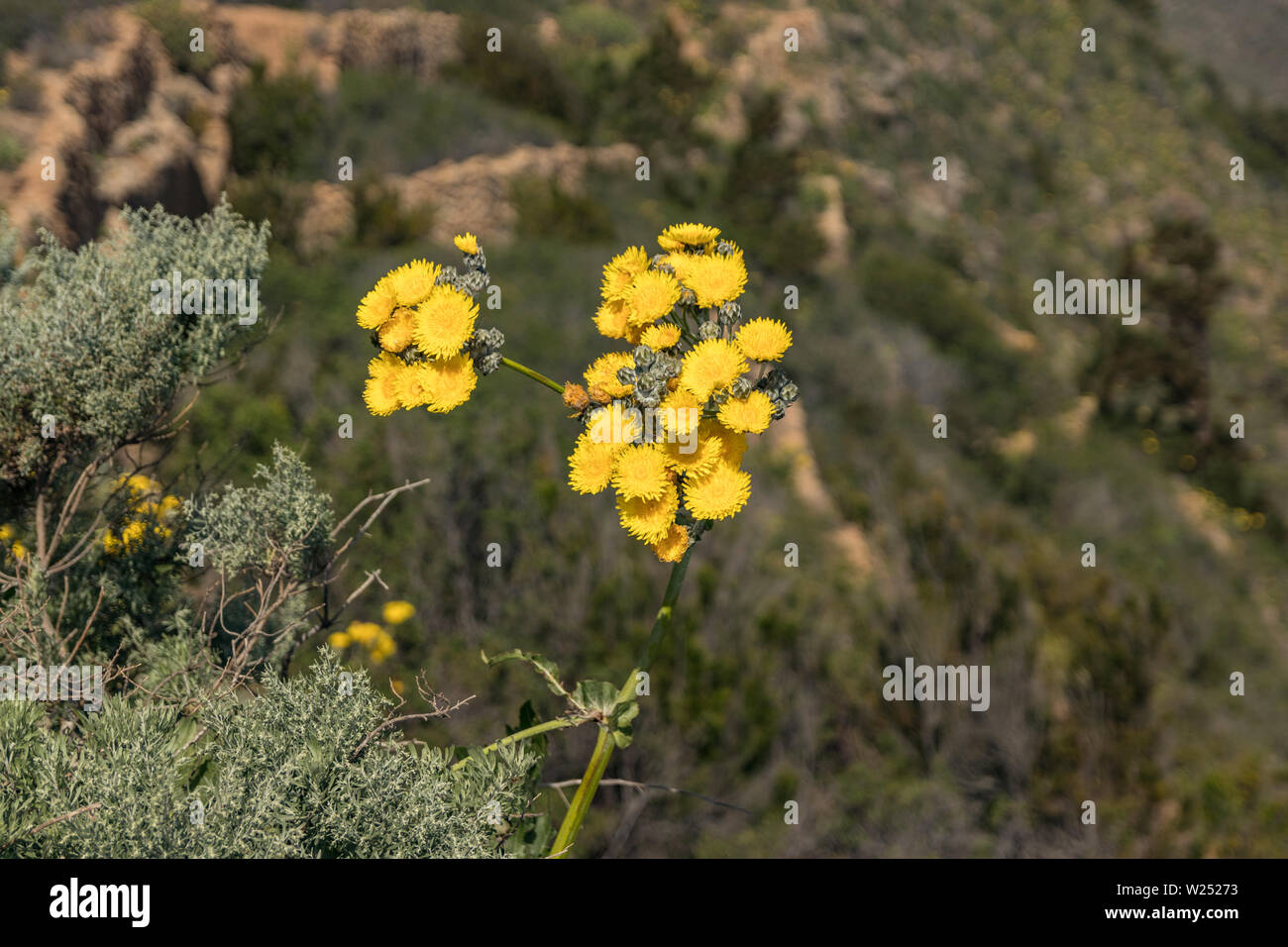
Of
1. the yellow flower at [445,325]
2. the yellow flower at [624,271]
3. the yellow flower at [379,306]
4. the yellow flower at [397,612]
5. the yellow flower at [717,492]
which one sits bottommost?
the yellow flower at [397,612]

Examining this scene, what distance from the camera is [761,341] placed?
129 centimetres

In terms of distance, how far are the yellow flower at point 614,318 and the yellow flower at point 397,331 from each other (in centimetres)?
32

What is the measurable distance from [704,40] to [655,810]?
850 inches

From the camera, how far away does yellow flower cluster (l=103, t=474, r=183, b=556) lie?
6.23 feet

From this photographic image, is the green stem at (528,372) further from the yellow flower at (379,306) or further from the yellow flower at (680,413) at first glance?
the yellow flower at (379,306)

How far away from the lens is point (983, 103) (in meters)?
24.5

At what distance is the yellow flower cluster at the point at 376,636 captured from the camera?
430 cm

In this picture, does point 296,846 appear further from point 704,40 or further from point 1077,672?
point 704,40

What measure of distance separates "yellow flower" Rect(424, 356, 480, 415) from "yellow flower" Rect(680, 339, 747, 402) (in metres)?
0.36

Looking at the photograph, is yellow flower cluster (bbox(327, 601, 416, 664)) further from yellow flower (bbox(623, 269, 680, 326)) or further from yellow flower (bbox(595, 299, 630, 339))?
yellow flower (bbox(623, 269, 680, 326))

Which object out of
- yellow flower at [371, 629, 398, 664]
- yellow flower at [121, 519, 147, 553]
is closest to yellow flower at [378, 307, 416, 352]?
yellow flower at [121, 519, 147, 553]

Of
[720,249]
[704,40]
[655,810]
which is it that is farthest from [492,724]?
[704,40]

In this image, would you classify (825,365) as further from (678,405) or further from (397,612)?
(678,405)

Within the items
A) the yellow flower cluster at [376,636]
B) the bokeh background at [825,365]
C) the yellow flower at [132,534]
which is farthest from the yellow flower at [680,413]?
the yellow flower cluster at [376,636]
